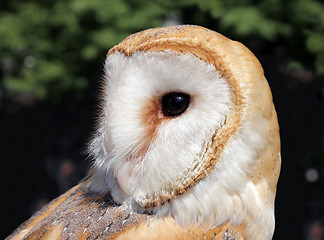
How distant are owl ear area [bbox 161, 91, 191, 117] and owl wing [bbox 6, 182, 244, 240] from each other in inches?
12.1

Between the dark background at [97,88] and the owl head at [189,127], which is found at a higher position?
the owl head at [189,127]

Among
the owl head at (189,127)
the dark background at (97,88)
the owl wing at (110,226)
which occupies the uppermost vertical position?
the owl head at (189,127)

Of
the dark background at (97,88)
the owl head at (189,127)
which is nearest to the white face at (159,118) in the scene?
the owl head at (189,127)

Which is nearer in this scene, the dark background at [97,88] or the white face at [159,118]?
the white face at [159,118]

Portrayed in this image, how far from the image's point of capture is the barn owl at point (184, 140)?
102 centimetres

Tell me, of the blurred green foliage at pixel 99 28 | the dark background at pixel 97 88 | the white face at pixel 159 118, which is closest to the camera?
the white face at pixel 159 118

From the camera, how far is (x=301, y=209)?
339 centimetres

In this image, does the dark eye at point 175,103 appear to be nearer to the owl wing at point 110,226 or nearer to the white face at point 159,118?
the white face at point 159,118

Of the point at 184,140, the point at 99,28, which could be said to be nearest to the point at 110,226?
the point at 184,140

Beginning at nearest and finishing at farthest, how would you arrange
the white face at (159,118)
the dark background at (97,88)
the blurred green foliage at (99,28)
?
the white face at (159,118) → the blurred green foliage at (99,28) → the dark background at (97,88)

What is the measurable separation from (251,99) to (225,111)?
84mm

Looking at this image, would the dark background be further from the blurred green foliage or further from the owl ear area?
the owl ear area

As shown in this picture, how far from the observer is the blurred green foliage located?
2.85 m

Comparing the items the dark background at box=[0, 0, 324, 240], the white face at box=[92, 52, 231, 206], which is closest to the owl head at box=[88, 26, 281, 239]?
the white face at box=[92, 52, 231, 206]
